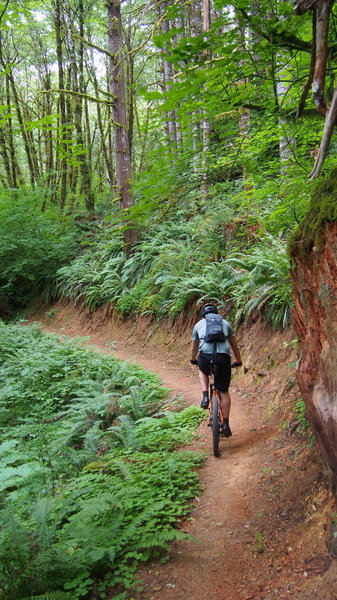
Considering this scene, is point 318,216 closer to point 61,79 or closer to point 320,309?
point 320,309

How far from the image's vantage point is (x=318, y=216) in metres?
3.07

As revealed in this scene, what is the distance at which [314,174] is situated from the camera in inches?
146

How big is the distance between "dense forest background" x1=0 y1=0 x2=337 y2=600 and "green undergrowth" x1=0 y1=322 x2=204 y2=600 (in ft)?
0.07

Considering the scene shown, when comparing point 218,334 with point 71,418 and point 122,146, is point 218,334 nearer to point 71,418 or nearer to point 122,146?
point 71,418

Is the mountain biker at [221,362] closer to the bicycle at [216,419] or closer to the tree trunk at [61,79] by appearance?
the bicycle at [216,419]

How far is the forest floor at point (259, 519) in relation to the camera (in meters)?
2.98

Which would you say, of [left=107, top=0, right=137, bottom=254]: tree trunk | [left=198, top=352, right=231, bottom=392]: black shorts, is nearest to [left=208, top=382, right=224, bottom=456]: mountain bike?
[left=198, top=352, right=231, bottom=392]: black shorts

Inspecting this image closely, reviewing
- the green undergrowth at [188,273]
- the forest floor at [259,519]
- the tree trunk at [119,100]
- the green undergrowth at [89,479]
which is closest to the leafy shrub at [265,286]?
the green undergrowth at [188,273]

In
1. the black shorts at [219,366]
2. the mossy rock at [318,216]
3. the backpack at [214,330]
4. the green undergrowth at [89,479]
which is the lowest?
the green undergrowth at [89,479]

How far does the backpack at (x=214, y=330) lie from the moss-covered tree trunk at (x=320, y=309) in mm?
1723

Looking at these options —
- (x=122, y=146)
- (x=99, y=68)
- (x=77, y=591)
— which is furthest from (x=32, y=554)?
(x=99, y=68)

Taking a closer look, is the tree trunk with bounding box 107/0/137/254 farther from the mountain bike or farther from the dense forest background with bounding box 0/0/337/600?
the mountain bike

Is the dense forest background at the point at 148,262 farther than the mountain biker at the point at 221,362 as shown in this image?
No

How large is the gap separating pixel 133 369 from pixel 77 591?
6.47m
